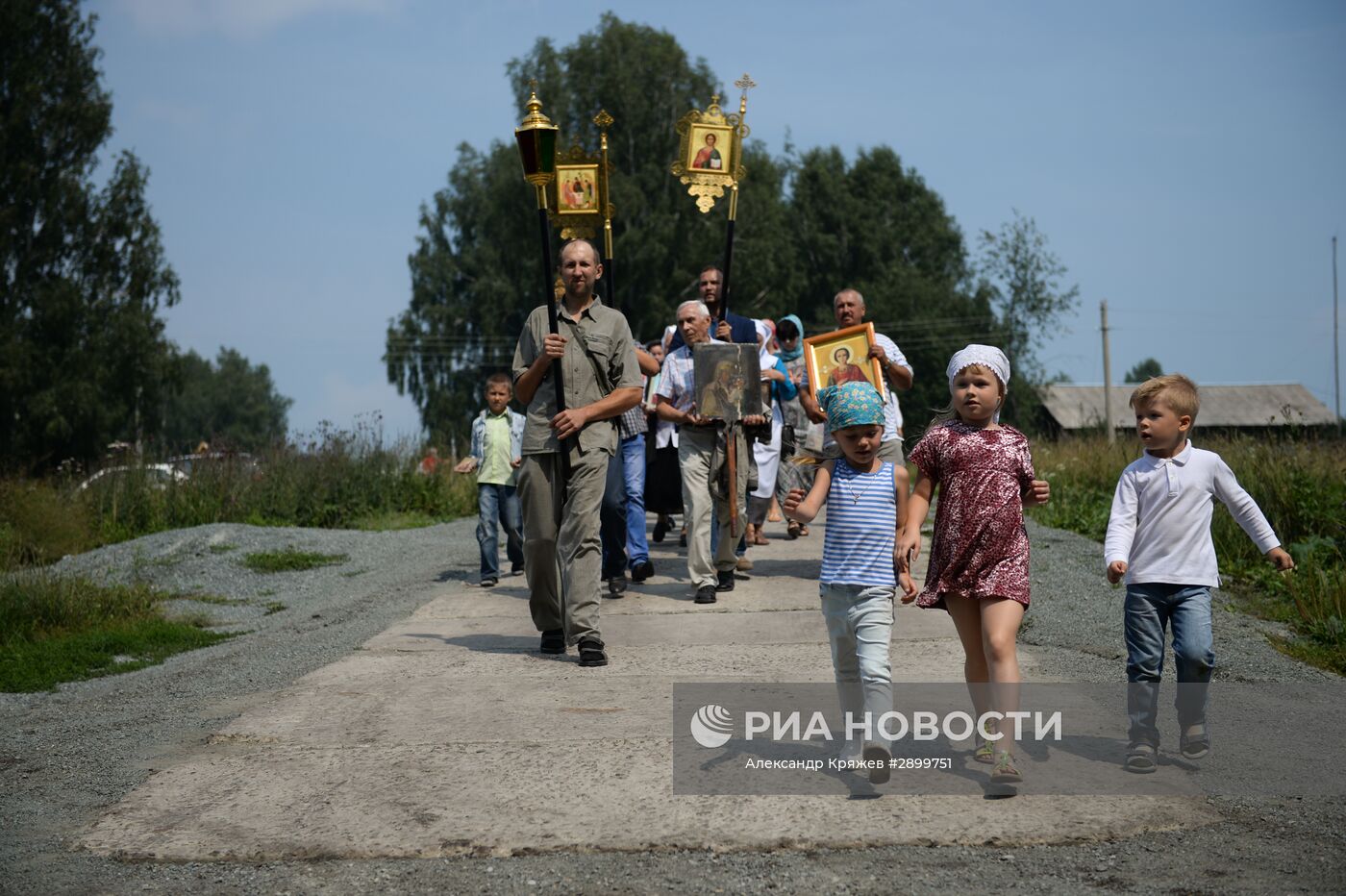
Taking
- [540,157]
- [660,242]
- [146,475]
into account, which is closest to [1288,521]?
[540,157]

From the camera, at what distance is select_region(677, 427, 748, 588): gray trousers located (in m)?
9.39

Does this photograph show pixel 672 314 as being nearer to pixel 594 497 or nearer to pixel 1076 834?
pixel 594 497

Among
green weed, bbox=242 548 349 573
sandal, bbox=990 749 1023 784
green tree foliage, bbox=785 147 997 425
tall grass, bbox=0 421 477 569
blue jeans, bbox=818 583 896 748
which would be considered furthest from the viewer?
green tree foliage, bbox=785 147 997 425

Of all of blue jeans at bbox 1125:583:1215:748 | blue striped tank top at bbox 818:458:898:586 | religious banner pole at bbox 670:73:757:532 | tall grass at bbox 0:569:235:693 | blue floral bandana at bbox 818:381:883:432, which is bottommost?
tall grass at bbox 0:569:235:693

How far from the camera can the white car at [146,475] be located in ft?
59.9

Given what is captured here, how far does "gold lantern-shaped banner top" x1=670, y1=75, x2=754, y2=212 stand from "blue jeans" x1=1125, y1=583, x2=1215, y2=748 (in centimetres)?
602

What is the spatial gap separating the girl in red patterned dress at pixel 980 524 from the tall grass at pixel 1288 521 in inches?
136

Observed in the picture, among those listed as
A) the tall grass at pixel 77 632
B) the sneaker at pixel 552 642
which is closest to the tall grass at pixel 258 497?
the tall grass at pixel 77 632

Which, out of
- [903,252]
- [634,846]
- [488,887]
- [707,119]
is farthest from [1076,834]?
[903,252]

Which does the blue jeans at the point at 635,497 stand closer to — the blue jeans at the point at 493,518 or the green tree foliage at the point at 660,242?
the blue jeans at the point at 493,518

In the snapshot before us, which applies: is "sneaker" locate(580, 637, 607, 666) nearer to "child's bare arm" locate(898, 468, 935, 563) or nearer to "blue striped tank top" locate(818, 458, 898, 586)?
"blue striped tank top" locate(818, 458, 898, 586)

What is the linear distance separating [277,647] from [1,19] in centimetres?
3698

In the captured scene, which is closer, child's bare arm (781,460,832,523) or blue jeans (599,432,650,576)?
child's bare arm (781,460,832,523)

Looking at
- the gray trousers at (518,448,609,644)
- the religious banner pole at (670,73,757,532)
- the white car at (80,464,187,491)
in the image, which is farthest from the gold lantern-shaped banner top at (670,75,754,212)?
the white car at (80,464,187,491)
